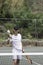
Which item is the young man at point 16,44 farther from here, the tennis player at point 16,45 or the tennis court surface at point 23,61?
the tennis court surface at point 23,61

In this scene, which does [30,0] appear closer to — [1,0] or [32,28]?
[1,0]

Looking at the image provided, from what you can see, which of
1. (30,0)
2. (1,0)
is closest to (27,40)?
(1,0)

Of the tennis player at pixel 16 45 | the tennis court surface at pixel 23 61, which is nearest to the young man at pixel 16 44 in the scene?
the tennis player at pixel 16 45

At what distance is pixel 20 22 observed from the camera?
17891 millimetres

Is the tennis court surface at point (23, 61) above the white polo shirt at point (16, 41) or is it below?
below

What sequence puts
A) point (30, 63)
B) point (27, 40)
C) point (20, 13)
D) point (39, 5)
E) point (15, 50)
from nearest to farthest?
1. point (15, 50)
2. point (30, 63)
3. point (27, 40)
4. point (20, 13)
5. point (39, 5)

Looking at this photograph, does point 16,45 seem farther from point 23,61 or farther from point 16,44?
point 23,61

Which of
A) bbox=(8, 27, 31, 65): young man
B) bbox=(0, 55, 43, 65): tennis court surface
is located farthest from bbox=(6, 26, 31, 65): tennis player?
bbox=(0, 55, 43, 65): tennis court surface

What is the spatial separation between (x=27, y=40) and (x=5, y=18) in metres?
2.44

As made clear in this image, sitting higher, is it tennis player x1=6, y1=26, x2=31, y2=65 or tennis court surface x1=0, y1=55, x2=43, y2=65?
tennis player x1=6, y1=26, x2=31, y2=65

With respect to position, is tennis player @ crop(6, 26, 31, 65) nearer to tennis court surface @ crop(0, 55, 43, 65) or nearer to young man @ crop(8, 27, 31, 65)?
young man @ crop(8, 27, 31, 65)

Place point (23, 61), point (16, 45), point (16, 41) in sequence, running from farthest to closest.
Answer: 1. point (23, 61)
2. point (16, 41)
3. point (16, 45)

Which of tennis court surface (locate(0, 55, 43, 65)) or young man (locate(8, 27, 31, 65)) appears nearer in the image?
young man (locate(8, 27, 31, 65))

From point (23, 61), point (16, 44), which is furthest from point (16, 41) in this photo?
point (23, 61)
